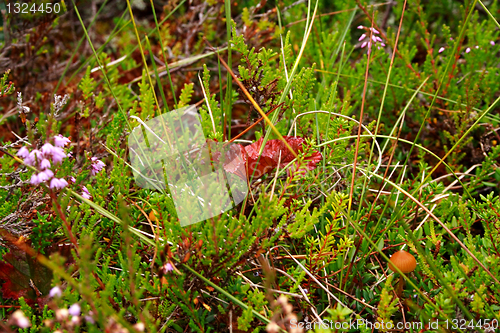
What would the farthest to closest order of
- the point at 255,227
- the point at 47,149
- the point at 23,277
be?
the point at 23,277 < the point at 255,227 < the point at 47,149

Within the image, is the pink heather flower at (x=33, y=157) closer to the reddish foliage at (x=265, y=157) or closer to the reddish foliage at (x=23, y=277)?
the reddish foliage at (x=23, y=277)

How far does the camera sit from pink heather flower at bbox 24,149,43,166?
42.8 inches

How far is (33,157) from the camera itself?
1.11 meters

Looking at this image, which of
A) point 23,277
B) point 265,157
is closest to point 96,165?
point 23,277

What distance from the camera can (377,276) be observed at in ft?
4.76

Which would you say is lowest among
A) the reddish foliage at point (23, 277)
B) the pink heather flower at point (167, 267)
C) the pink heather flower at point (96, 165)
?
the reddish foliage at point (23, 277)

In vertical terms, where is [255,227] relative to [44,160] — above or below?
below

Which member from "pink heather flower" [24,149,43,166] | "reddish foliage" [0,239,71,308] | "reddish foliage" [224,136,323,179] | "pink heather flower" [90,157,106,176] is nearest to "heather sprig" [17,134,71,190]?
"pink heather flower" [24,149,43,166]

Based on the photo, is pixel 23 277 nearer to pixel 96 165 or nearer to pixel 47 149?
pixel 96 165

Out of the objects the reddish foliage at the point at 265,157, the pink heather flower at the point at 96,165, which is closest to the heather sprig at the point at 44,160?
the pink heather flower at the point at 96,165

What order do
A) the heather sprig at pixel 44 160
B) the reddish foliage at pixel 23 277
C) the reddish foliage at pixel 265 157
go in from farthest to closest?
the reddish foliage at pixel 265 157
the reddish foliage at pixel 23 277
the heather sprig at pixel 44 160

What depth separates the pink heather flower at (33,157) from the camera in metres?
1.09

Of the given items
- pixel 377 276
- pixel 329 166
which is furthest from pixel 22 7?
pixel 377 276

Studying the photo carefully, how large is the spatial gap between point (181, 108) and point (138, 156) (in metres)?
0.34
